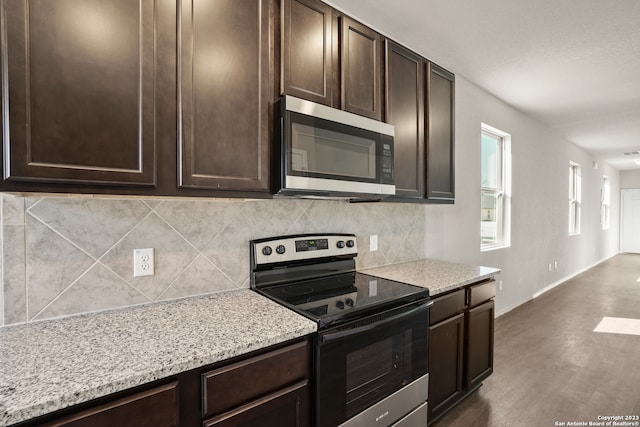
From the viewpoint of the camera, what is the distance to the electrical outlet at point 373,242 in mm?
2343

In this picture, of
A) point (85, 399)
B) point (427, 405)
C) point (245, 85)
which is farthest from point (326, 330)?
point (245, 85)

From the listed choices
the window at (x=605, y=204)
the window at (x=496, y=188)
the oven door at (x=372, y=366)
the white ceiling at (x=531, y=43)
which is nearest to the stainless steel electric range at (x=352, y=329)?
the oven door at (x=372, y=366)

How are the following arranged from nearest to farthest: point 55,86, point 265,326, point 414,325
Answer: point 55,86 < point 265,326 < point 414,325

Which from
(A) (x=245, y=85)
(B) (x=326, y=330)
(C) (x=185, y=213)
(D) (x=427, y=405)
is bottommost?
(D) (x=427, y=405)

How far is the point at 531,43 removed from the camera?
246 cm

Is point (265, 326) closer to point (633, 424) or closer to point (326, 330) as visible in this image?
point (326, 330)

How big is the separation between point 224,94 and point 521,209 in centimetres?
428

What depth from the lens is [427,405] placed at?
1790 millimetres

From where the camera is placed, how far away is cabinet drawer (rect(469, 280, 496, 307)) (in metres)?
2.08

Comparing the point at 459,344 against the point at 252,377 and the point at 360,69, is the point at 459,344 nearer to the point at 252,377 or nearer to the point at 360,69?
the point at 252,377

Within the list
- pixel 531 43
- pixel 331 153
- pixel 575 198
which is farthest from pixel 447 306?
pixel 575 198

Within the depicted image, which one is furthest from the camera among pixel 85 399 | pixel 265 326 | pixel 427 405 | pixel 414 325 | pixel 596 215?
pixel 596 215

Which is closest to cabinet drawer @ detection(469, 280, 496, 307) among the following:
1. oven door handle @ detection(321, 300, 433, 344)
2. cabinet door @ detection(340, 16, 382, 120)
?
oven door handle @ detection(321, 300, 433, 344)

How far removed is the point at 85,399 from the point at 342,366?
2.94ft
